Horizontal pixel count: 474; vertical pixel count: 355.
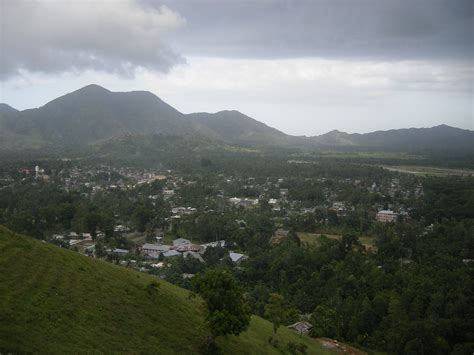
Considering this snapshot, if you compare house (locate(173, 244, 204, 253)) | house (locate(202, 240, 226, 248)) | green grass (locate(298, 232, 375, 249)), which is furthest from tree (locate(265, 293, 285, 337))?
green grass (locate(298, 232, 375, 249))

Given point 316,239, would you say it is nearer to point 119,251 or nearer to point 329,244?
point 329,244

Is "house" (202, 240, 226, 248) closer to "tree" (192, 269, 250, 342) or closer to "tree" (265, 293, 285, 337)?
"tree" (265, 293, 285, 337)

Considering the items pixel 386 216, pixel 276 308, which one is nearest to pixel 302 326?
pixel 276 308

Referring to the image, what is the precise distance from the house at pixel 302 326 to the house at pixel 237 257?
48.1 ft

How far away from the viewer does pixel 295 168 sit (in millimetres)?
119125

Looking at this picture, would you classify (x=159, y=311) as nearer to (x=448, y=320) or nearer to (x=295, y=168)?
(x=448, y=320)

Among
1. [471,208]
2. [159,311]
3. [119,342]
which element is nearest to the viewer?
[119,342]

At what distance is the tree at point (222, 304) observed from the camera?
59.0 ft

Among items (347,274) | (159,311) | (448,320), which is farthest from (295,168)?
(159,311)

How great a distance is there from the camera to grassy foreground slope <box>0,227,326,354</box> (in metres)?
15.6

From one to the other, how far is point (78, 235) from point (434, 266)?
119 ft

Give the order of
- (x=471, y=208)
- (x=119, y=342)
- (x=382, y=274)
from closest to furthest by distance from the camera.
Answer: (x=119, y=342) < (x=382, y=274) < (x=471, y=208)

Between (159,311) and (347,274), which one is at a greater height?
(159,311)

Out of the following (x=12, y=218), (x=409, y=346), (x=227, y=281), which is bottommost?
(x=409, y=346)
